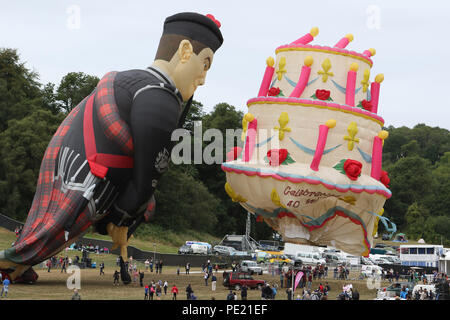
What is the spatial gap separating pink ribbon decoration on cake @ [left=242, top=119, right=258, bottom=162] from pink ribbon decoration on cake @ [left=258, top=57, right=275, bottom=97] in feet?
4.80

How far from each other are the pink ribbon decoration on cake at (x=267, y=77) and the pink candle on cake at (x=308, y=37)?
115 centimetres

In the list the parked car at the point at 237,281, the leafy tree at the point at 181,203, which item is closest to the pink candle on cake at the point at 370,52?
the parked car at the point at 237,281

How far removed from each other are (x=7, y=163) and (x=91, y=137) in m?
27.0

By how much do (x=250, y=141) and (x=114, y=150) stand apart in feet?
18.8

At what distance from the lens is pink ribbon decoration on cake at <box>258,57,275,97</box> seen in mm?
24969

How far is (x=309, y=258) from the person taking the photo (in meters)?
43.8

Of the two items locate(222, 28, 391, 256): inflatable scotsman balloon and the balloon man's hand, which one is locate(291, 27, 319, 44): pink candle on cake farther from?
the balloon man's hand

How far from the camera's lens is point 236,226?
2522 inches

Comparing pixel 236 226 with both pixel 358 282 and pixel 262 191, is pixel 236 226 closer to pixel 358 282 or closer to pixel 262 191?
pixel 358 282

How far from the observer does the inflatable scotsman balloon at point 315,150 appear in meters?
22.9

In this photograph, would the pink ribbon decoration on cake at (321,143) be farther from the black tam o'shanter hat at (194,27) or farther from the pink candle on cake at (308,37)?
the black tam o'shanter hat at (194,27)

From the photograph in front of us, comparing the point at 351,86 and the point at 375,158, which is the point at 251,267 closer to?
the point at 375,158
